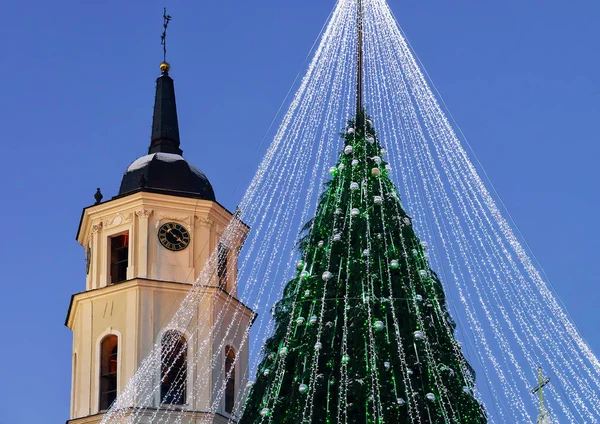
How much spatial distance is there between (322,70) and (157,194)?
1462 centimetres

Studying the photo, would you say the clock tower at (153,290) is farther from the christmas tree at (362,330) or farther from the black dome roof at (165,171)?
the christmas tree at (362,330)

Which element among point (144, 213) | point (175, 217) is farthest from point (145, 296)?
point (175, 217)

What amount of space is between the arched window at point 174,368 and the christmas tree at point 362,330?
14348 millimetres

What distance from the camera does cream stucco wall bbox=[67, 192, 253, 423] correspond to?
3834cm

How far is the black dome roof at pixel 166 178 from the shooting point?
40.5 meters

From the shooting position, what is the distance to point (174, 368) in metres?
38.4

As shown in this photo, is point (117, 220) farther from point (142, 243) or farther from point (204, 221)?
point (204, 221)

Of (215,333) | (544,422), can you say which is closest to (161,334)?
(215,333)

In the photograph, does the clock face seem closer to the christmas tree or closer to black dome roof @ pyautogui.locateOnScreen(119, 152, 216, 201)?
black dome roof @ pyautogui.locateOnScreen(119, 152, 216, 201)

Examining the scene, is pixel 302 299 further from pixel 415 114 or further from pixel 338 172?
pixel 415 114

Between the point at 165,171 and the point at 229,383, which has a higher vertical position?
the point at 165,171

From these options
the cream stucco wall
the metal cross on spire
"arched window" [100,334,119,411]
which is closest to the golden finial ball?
the cream stucco wall

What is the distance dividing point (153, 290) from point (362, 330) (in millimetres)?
17112

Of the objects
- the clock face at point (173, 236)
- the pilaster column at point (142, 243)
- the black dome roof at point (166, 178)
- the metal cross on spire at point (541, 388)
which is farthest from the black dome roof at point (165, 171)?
the metal cross on spire at point (541, 388)
